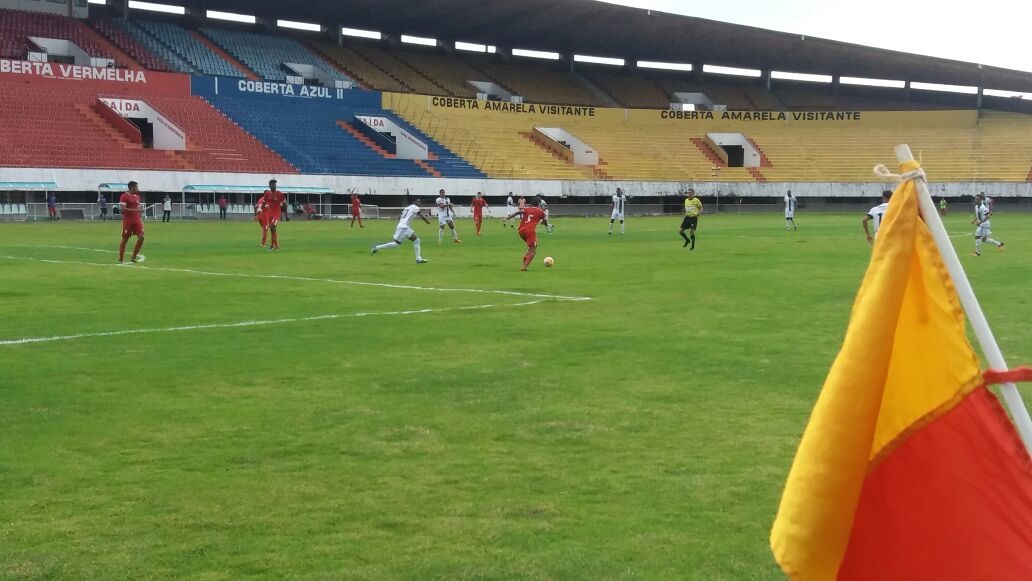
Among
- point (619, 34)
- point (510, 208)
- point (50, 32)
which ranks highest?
point (619, 34)

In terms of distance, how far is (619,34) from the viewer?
8038cm

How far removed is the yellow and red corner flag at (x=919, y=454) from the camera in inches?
128

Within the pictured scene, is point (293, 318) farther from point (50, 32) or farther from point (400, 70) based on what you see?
point (400, 70)

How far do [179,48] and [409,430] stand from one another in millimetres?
64929

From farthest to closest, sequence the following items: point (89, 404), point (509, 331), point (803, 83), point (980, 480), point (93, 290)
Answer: point (803, 83), point (93, 290), point (509, 331), point (89, 404), point (980, 480)

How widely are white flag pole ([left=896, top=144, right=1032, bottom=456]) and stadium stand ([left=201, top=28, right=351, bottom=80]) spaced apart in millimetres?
69982

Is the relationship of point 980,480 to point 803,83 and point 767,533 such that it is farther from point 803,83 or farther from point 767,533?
point 803,83

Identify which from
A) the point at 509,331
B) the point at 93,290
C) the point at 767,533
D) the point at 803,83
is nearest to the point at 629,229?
the point at 93,290

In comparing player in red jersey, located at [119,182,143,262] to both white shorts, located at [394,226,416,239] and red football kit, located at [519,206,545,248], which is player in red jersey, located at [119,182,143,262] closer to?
white shorts, located at [394,226,416,239]

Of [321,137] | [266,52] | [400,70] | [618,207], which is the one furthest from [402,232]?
[400,70]

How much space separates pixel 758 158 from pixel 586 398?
245 feet

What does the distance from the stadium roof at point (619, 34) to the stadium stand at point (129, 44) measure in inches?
217

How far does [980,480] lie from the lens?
3320 millimetres

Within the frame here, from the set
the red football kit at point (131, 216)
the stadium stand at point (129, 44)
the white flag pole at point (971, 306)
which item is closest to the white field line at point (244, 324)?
the red football kit at point (131, 216)
